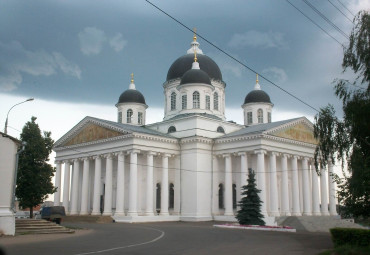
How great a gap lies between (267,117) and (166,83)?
13.8 meters

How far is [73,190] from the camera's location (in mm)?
47281

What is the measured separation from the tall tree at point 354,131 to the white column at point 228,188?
2050 cm

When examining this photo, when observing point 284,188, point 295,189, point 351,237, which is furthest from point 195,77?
point 351,237

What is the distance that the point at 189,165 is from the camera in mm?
43281

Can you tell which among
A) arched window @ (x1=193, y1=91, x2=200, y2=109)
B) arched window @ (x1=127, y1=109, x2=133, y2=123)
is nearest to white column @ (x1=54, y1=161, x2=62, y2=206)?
arched window @ (x1=127, y1=109, x2=133, y2=123)

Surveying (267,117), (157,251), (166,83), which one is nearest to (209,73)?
(166,83)

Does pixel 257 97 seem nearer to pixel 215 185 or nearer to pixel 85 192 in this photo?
pixel 215 185

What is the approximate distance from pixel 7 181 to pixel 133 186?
1907 cm

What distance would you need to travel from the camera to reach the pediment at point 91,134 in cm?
4345

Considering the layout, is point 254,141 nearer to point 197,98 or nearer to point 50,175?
point 197,98

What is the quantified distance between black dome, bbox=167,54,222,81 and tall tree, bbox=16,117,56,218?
19775 millimetres

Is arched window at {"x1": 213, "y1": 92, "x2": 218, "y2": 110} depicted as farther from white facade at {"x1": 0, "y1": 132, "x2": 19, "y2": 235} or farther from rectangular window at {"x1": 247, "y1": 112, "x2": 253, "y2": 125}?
white facade at {"x1": 0, "y1": 132, "x2": 19, "y2": 235}

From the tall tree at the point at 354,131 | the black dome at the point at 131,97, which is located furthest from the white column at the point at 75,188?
the tall tree at the point at 354,131

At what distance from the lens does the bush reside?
1481 cm
